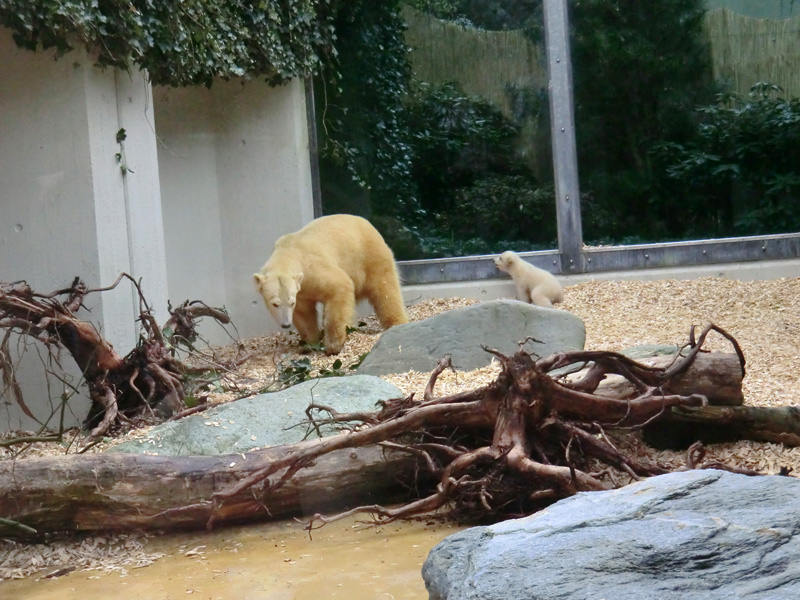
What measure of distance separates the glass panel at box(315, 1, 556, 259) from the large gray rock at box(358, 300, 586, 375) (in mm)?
2665

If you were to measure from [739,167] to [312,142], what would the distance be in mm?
4061

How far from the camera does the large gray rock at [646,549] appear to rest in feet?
6.26

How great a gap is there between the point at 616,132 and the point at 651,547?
674cm

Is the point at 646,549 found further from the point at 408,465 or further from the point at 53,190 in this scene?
the point at 53,190

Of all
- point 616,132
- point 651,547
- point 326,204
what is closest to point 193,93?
point 326,204

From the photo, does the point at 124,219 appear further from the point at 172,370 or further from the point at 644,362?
the point at 644,362

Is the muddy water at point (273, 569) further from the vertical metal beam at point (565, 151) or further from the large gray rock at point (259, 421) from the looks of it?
the vertical metal beam at point (565, 151)

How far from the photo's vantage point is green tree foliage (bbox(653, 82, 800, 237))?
797 centimetres

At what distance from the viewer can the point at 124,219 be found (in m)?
6.14

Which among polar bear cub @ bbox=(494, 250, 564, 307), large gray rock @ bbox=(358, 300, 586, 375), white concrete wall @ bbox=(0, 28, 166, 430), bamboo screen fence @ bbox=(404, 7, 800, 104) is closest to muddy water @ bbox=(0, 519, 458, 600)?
large gray rock @ bbox=(358, 300, 586, 375)

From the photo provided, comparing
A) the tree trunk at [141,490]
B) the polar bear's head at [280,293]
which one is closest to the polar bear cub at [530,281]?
the polar bear's head at [280,293]

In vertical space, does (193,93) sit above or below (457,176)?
above

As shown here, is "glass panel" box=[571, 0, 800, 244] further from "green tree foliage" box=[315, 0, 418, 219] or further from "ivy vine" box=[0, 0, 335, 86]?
"ivy vine" box=[0, 0, 335, 86]

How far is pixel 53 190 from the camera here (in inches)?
231
